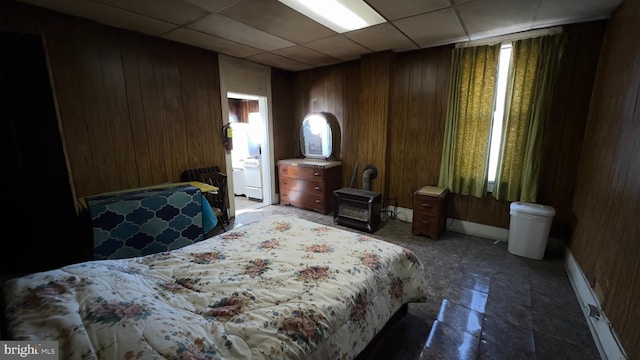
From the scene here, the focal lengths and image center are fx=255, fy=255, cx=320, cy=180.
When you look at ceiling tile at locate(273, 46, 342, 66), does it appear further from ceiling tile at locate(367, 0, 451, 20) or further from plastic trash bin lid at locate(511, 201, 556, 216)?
plastic trash bin lid at locate(511, 201, 556, 216)

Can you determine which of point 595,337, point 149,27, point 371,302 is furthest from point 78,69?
point 595,337

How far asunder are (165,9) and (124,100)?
1.18 metres

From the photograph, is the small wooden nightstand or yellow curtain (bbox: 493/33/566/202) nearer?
yellow curtain (bbox: 493/33/566/202)

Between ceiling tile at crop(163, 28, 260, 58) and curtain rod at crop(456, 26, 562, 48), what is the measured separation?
2777mm

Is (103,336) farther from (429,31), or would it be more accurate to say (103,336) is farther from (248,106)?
(248,106)

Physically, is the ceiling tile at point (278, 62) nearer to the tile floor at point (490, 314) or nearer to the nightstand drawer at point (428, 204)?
the nightstand drawer at point (428, 204)

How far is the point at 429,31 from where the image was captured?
9.43ft

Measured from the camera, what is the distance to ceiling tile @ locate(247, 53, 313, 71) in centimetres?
383

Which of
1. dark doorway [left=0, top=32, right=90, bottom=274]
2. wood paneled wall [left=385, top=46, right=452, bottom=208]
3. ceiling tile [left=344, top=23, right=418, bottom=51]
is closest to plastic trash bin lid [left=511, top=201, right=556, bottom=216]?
wood paneled wall [left=385, top=46, right=452, bottom=208]

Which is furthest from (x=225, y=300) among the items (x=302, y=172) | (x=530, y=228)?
(x=302, y=172)

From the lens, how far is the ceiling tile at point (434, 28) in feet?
8.18

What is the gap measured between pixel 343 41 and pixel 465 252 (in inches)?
116

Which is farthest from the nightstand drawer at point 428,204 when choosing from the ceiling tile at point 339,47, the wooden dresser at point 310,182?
the ceiling tile at point 339,47

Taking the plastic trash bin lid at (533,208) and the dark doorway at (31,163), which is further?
the plastic trash bin lid at (533,208)
